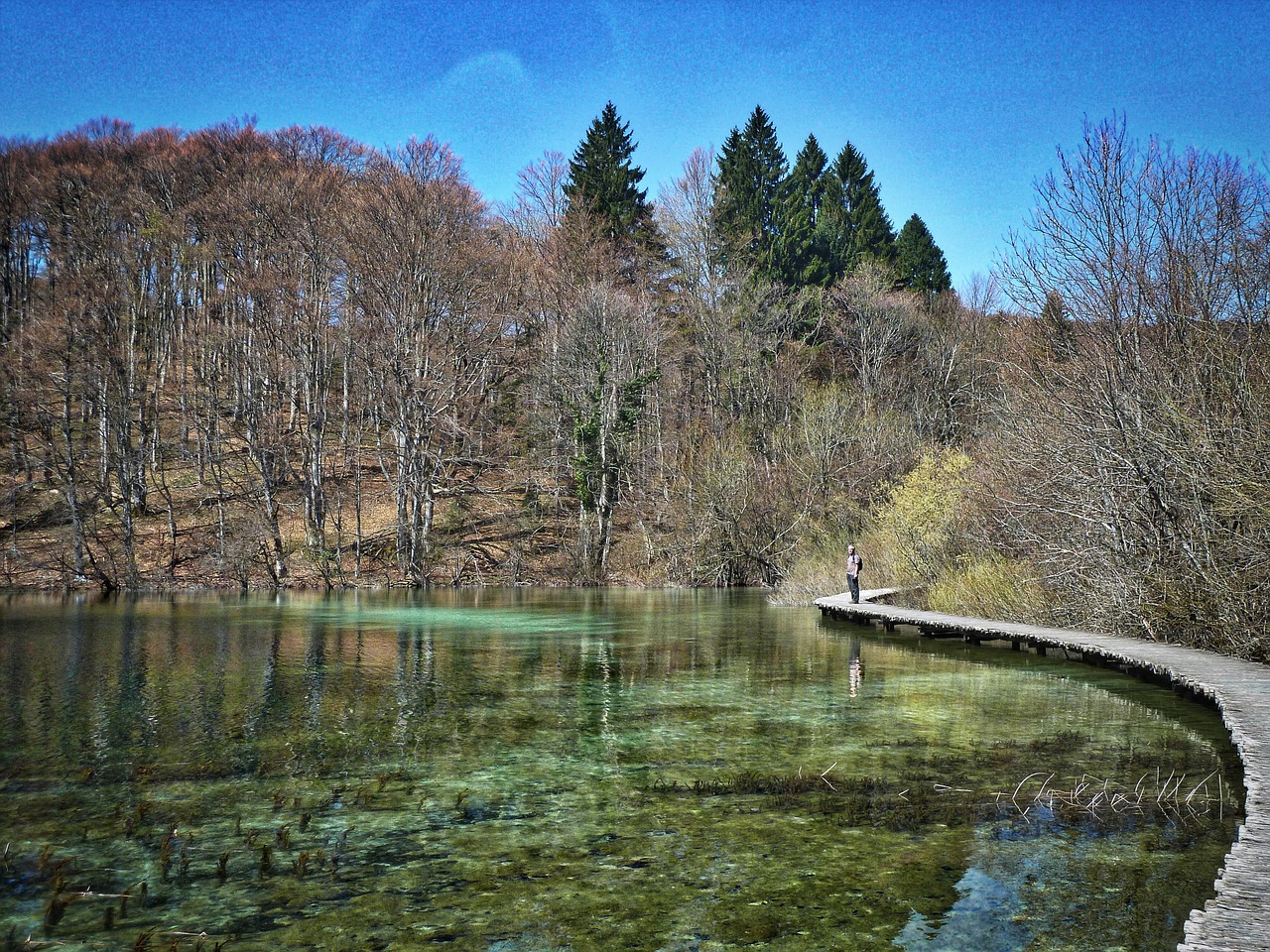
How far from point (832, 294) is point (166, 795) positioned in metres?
37.7

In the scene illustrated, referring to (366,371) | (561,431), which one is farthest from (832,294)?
(366,371)

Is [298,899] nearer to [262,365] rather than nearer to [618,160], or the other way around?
[262,365]

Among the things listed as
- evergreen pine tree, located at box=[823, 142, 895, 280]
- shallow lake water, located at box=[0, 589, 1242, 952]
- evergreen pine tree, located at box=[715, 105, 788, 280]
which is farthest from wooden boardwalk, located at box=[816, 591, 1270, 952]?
evergreen pine tree, located at box=[823, 142, 895, 280]

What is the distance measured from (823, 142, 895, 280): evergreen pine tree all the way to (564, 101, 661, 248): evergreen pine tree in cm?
924

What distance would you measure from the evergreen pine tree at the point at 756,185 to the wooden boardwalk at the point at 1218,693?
81.3 ft

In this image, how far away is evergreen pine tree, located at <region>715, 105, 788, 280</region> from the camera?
41.5 meters

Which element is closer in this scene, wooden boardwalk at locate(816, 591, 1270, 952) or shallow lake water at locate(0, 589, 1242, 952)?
wooden boardwalk at locate(816, 591, 1270, 952)

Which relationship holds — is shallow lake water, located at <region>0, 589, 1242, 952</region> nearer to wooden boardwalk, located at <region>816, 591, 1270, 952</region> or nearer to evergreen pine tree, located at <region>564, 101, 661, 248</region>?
wooden boardwalk, located at <region>816, 591, 1270, 952</region>

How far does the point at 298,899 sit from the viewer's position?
182 inches

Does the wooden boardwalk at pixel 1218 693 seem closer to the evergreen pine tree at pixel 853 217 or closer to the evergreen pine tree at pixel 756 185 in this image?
the evergreen pine tree at pixel 756 185

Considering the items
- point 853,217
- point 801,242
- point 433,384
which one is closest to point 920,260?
point 853,217

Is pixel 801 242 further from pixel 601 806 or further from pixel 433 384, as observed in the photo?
pixel 601 806

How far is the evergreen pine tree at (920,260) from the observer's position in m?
47.4

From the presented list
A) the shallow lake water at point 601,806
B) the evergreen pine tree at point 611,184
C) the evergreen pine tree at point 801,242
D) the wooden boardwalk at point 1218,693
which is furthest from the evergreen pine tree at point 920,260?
Result: the shallow lake water at point 601,806
